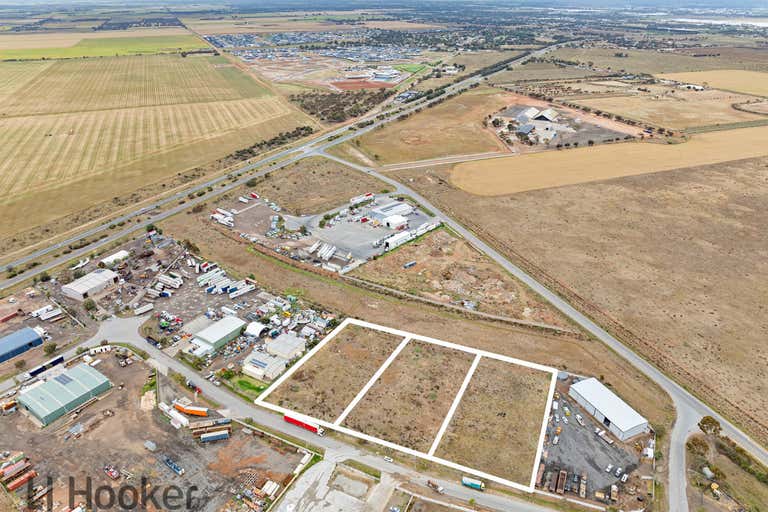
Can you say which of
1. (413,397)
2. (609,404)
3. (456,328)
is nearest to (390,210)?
(456,328)

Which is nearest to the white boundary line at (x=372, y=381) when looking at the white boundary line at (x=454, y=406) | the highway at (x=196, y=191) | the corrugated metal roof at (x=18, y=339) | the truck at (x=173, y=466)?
the white boundary line at (x=454, y=406)

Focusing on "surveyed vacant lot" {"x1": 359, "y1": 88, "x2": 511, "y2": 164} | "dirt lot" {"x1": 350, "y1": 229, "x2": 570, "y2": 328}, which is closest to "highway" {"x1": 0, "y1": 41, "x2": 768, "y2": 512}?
"dirt lot" {"x1": 350, "y1": 229, "x2": 570, "y2": 328}

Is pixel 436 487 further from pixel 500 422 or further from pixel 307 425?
pixel 307 425

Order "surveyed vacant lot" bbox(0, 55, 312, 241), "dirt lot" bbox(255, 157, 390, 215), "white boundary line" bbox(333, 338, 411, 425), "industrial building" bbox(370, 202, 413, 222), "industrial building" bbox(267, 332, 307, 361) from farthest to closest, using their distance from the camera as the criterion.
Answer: "surveyed vacant lot" bbox(0, 55, 312, 241) → "dirt lot" bbox(255, 157, 390, 215) → "industrial building" bbox(370, 202, 413, 222) → "industrial building" bbox(267, 332, 307, 361) → "white boundary line" bbox(333, 338, 411, 425)

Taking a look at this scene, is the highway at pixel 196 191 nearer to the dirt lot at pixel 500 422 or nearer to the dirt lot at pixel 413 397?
the dirt lot at pixel 413 397

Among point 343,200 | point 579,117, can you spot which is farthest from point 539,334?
point 579,117

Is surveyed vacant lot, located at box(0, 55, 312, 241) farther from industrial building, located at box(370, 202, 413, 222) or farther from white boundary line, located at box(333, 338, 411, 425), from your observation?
white boundary line, located at box(333, 338, 411, 425)

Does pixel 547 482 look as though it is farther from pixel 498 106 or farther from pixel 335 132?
pixel 498 106
